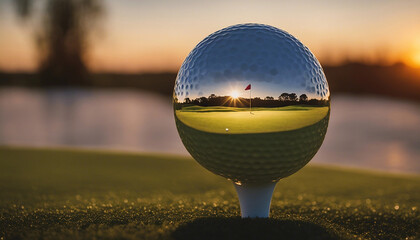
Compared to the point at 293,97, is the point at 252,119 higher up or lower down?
lower down

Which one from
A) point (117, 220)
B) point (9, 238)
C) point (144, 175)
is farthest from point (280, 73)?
point (144, 175)

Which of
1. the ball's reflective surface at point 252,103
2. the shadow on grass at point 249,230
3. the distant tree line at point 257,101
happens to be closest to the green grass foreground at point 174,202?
the shadow on grass at point 249,230

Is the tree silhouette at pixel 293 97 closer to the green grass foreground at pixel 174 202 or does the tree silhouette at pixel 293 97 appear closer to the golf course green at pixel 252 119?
the golf course green at pixel 252 119

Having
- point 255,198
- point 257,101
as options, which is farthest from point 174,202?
point 257,101

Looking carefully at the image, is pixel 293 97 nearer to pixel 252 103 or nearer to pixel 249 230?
pixel 252 103

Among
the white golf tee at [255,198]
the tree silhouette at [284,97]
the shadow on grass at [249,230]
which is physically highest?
the tree silhouette at [284,97]

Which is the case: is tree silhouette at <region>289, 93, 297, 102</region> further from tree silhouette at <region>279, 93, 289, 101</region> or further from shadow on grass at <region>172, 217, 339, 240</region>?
shadow on grass at <region>172, 217, 339, 240</region>

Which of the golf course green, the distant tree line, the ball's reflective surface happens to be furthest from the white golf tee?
the distant tree line

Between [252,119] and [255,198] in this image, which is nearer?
[252,119]
